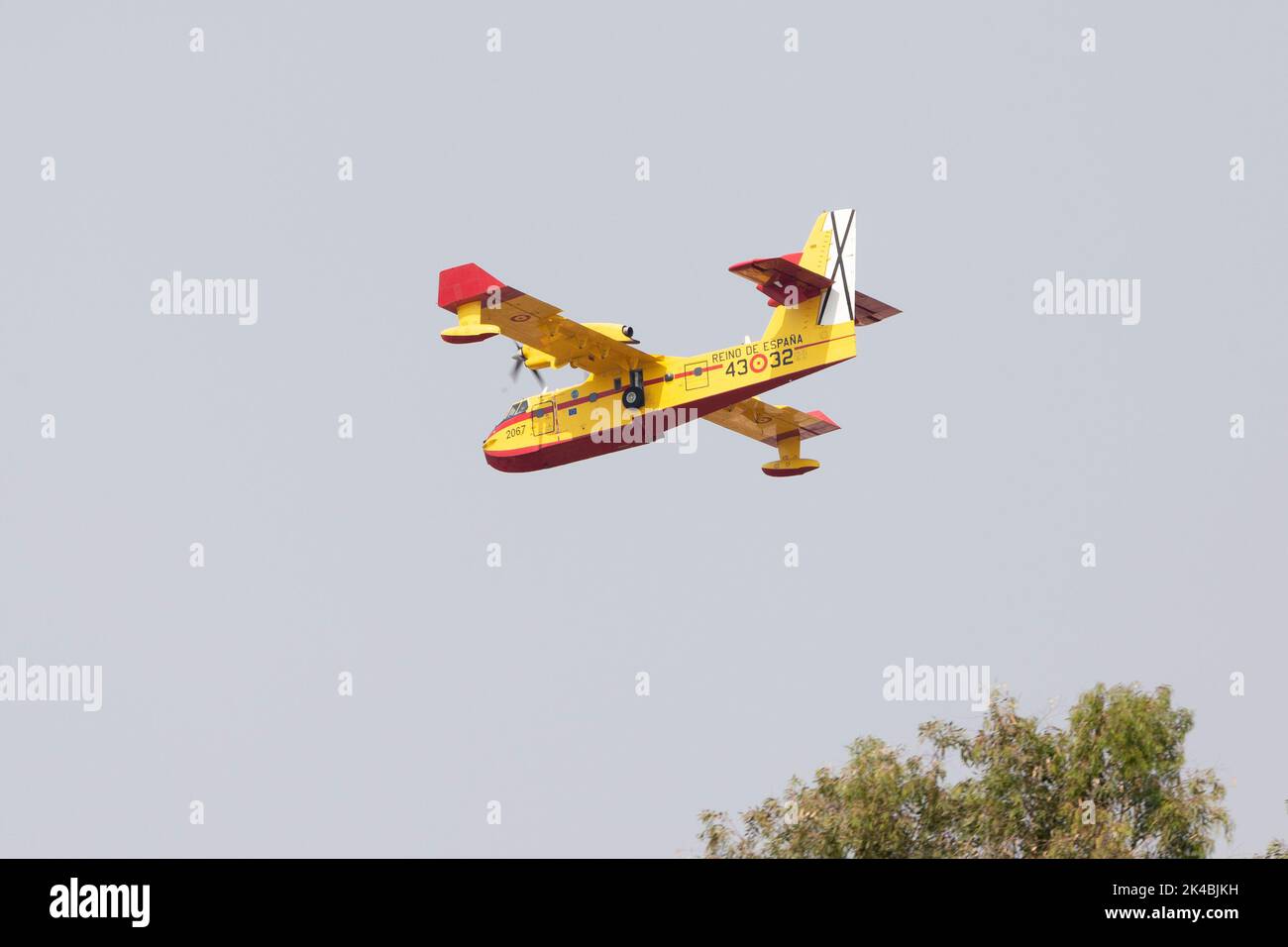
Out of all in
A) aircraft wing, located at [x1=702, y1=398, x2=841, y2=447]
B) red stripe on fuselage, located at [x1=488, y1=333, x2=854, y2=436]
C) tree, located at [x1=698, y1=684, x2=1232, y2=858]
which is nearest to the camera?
tree, located at [x1=698, y1=684, x2=1232, y2=858]

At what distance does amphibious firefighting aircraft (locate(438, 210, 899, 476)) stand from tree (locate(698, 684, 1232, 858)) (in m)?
9.66

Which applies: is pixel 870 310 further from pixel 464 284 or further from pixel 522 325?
pixel 464 284

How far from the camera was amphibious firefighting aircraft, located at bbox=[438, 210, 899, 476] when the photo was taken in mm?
43250

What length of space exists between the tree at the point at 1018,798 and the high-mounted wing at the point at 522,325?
39.3ft

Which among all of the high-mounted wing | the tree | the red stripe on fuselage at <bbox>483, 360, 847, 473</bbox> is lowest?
the tree

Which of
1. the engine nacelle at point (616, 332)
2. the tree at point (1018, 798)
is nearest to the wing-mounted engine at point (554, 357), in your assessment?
the engine nacelle at point (616, 332)

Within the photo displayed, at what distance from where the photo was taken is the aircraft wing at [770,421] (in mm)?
50500

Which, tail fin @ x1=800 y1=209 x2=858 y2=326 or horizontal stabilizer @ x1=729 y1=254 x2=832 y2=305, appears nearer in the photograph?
horizontal stabilizer @ x1=729 y1=254 x2=832 y2=305

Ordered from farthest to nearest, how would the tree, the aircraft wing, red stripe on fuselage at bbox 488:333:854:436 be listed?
the aircraft wing, red stripe on fuselage at bbox 488:333:854:436, the tree

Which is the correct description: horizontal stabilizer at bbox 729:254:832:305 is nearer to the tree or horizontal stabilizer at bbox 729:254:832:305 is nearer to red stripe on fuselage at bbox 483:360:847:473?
red stripe on fuselage at bbox 483:360:847:473

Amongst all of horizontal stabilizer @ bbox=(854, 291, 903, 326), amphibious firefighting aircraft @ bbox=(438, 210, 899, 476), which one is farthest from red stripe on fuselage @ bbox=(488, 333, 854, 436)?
horizontal stabilizer @ bbox=(854, 291, 903, 326)

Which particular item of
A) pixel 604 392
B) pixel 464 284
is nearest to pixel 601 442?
pixel 604 392
